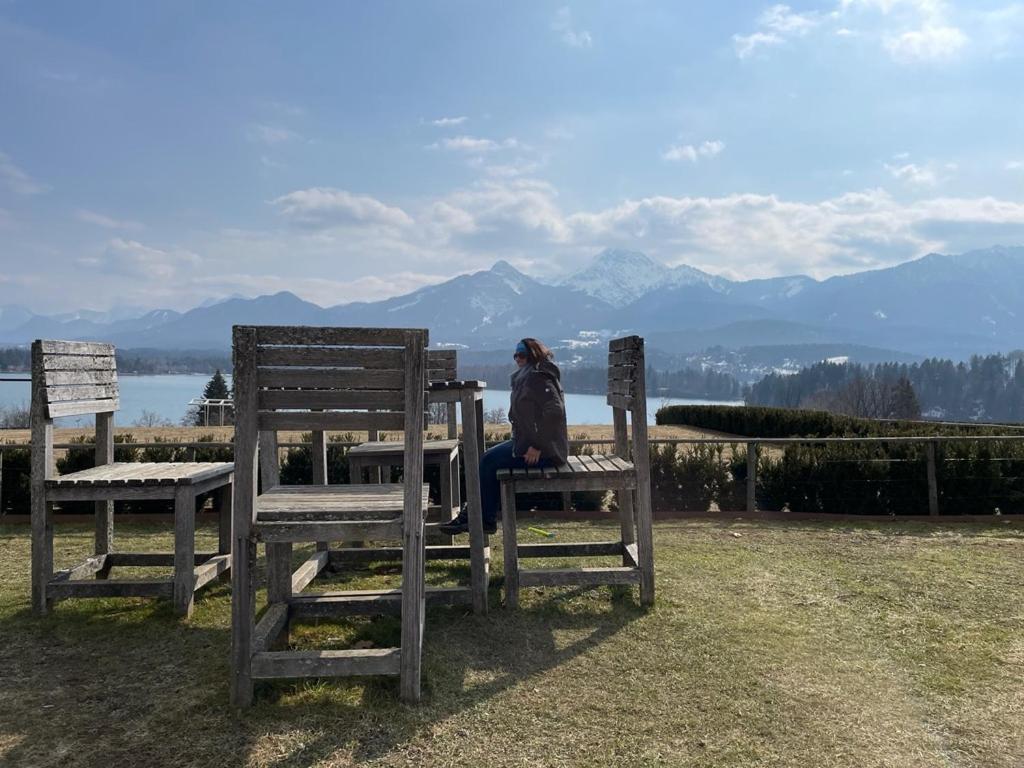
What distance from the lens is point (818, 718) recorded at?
3.29 m

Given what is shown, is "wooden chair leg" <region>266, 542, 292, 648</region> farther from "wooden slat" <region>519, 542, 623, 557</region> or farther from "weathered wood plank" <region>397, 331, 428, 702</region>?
"wooden slat" <region>519, 542, 623, 557</region>

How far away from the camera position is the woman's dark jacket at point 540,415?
5.10 metres

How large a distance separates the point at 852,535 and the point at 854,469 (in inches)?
63.7

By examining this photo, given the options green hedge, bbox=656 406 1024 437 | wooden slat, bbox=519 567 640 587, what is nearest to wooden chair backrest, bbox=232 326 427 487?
wooden slat, bbox=519 567 640 587

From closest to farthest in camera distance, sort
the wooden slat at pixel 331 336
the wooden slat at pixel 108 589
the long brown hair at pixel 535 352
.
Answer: the wooden slat at pixel 331 336 < the wooden slat at pixel 108 589 < the long brown hair at pixel 535 352

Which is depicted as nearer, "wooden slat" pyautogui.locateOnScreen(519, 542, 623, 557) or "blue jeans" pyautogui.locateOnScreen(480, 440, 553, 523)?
"blue jeans" pyautogui.locateOnScreen(480, 440, 553, 523)

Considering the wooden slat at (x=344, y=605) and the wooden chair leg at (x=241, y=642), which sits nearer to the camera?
the wooden chair leg at (x=241, y=642)

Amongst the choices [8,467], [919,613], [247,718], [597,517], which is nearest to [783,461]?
[597,517]

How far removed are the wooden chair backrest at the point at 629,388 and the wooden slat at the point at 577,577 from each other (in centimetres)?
Answer: 84

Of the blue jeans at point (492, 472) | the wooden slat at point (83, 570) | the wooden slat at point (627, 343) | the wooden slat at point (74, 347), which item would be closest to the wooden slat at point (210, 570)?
the wooden slat at point (83, 570)

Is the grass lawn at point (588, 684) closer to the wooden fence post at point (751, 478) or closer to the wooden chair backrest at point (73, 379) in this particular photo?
the wooden chair backrest at point (73, 379)

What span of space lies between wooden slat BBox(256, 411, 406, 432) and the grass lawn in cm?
130

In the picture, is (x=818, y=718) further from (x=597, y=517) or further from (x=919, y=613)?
(x=597, y=517)

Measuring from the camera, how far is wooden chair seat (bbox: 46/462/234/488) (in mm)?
4582
